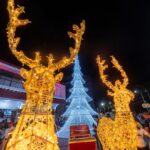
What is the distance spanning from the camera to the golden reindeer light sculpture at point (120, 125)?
361 cm

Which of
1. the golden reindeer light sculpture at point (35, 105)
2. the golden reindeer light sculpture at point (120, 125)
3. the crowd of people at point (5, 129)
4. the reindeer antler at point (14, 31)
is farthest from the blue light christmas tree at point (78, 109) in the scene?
the reindeer antler at point (14, 31)

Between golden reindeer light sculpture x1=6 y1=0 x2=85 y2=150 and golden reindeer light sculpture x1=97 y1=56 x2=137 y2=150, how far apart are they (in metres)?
1.94

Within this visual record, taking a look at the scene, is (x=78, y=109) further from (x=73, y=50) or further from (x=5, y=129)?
(x=73, y=50)

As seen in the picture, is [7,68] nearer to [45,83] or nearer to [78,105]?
[78,105]

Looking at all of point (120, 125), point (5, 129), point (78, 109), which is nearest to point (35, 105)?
point (120, 125)

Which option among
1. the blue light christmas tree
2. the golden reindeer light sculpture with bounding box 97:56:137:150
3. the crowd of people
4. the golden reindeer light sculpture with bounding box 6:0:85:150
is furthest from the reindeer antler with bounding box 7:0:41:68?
the blue light christmas tree

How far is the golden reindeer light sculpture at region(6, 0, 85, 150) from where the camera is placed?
2.31m

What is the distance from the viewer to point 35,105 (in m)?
2.45

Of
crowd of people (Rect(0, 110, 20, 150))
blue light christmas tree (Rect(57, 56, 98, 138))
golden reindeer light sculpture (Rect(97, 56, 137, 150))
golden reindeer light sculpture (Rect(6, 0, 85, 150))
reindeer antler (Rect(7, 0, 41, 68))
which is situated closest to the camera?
golden reindeer light sculpture (Rect(6, 0, 85, 150))

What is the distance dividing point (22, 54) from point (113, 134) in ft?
10.0

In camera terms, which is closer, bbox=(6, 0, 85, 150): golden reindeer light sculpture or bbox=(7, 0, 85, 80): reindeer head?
bbox=(6, 0, 85, 150): golden reindeer light sculpture

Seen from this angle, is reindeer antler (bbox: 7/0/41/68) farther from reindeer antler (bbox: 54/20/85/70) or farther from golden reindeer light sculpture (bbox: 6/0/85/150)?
reindeer antler (bbox: 54/20/85/70)

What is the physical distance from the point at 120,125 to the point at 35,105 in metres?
2.36

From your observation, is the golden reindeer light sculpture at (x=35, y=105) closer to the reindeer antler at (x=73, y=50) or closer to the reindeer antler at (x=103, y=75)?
the reindeer antler at (x=73, y=50)
